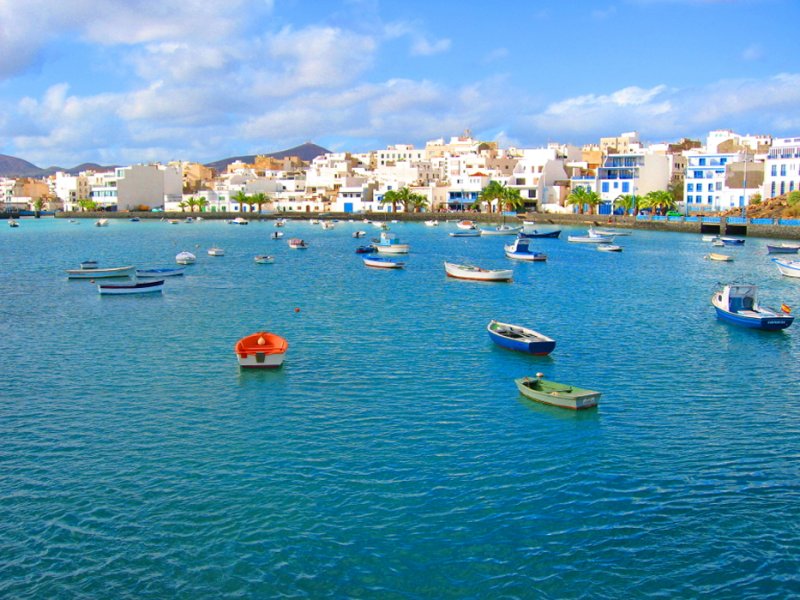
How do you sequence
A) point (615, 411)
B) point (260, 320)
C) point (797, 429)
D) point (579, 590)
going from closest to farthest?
point (579, 590), point (797, 429), point (615, 411), point (260, 320)

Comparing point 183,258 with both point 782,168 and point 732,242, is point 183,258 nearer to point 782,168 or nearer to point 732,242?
point 732,242

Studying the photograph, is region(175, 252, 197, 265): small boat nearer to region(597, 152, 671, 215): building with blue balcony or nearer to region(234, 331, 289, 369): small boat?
region(234, 331, 289, 369): small boat

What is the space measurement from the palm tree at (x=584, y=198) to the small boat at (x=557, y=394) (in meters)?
109

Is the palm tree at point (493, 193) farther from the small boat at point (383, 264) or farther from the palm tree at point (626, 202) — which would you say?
the small boat at point (383, 264)

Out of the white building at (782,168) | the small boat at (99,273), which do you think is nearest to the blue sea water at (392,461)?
the small boat at (99,273)

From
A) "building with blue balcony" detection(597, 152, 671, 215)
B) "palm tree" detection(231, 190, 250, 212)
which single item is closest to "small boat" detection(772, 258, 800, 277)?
"building with blue balcony" detection(597, 152, 671, 215)

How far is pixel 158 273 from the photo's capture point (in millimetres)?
53375

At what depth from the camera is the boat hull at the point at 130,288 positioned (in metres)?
45.6

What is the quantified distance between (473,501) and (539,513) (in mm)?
1390

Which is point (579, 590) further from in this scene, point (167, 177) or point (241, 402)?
point (167, 177)

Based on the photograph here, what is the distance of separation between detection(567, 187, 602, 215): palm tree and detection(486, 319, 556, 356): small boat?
10191cm

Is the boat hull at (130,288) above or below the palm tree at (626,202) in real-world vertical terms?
below

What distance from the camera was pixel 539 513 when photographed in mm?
15617

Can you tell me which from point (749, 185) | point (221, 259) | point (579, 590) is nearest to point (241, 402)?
point (579, 590)
